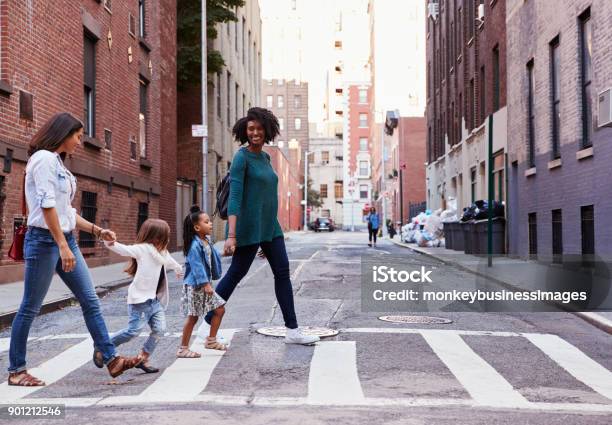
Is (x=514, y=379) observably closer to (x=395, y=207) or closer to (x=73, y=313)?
(x=73, y=313)

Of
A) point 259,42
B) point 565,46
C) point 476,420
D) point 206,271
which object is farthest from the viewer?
point 259,42

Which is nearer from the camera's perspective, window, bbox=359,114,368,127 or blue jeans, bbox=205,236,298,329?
blue jeans, bbox=205,236,298,329

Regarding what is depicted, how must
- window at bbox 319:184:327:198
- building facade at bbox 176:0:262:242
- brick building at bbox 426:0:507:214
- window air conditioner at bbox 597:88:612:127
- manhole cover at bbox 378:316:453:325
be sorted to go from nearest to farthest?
manhole cover at bbox 378:316:453:325, window air conditioner at bbox 597:88:612:127, brick building at bbox 426:0:507:214, building facade at bbox 176:0:262:242, window at bbox 319:184:327:198

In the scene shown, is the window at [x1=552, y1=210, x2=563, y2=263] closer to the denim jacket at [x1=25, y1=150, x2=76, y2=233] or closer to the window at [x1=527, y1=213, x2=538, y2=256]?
the window at [x1=527, y1=213, x2=538, y2=256]

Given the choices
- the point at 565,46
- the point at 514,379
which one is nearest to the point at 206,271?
the point at 514,379

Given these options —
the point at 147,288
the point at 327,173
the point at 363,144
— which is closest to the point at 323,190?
the point at 327,173

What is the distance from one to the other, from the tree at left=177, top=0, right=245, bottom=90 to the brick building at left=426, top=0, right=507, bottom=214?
31.7 feet

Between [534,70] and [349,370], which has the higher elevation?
[534,70]

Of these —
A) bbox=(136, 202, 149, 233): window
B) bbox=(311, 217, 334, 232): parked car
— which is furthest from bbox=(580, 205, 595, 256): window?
bbox=(311, 217, 334, 232): parked car

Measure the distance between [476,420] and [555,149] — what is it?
13896 mm

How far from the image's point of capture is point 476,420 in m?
4.50

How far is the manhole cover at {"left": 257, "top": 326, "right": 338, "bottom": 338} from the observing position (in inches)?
306

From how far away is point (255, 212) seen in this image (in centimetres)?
702

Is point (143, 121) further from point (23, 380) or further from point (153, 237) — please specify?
point (23, 380)
